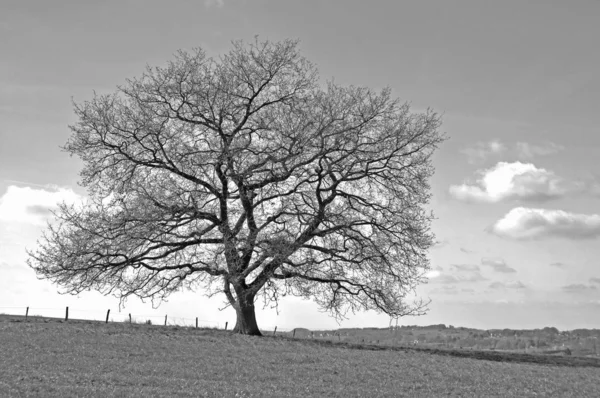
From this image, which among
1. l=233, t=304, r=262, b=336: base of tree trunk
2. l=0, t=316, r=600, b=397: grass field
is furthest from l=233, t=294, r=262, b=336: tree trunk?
l=0, t=316, r=600, b=397: grass field

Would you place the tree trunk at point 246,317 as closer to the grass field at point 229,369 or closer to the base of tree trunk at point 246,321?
the base of tree trunk at point 246,321

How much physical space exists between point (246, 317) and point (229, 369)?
12463 millimetres

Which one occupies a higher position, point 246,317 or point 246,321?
point 246,317

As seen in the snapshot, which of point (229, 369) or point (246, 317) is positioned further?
point (246, 317)

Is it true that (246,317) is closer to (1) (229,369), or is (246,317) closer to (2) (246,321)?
(2) (246,321)

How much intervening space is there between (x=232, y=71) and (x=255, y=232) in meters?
9.53

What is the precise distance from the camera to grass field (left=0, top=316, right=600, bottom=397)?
20.6 m

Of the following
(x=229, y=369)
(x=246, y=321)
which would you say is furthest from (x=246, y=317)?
(x=229, y=369)

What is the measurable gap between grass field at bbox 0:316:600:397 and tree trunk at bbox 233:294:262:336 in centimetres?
171

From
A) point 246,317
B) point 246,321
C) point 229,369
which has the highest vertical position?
point 246,317

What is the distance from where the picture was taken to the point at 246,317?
3706 cm

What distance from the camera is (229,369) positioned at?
24.6 m

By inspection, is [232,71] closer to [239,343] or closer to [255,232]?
[255,232]

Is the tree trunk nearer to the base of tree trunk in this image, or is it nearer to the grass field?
the base of tree trunk
